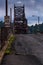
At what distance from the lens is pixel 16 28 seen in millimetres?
69938

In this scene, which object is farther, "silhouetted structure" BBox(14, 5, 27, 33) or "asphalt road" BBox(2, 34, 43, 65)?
"silhouetted structure" BBox(14, 5, 27, 33)

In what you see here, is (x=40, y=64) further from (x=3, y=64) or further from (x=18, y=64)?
(x=3, y=64)

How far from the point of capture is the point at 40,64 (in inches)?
500

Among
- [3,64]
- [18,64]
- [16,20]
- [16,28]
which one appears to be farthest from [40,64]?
[16,20]

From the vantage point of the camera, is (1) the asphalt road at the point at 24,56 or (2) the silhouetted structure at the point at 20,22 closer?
(1) the asphalt road at the point at 24,56

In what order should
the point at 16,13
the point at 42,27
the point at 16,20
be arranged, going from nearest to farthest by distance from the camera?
the point at 16,20
the point at 16,13
the point at 42,27

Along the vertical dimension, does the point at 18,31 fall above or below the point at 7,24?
below

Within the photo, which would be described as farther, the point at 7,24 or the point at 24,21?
the point at 24,21

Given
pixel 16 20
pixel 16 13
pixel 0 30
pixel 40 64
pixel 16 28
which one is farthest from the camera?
pixel 16 13

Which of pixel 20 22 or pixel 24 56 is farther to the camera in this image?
pixel 20 22

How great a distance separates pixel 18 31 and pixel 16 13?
41.6 ft

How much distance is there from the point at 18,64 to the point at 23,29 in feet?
193

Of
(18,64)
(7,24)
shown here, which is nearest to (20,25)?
(7,24)

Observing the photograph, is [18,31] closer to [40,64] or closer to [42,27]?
[40,64]
